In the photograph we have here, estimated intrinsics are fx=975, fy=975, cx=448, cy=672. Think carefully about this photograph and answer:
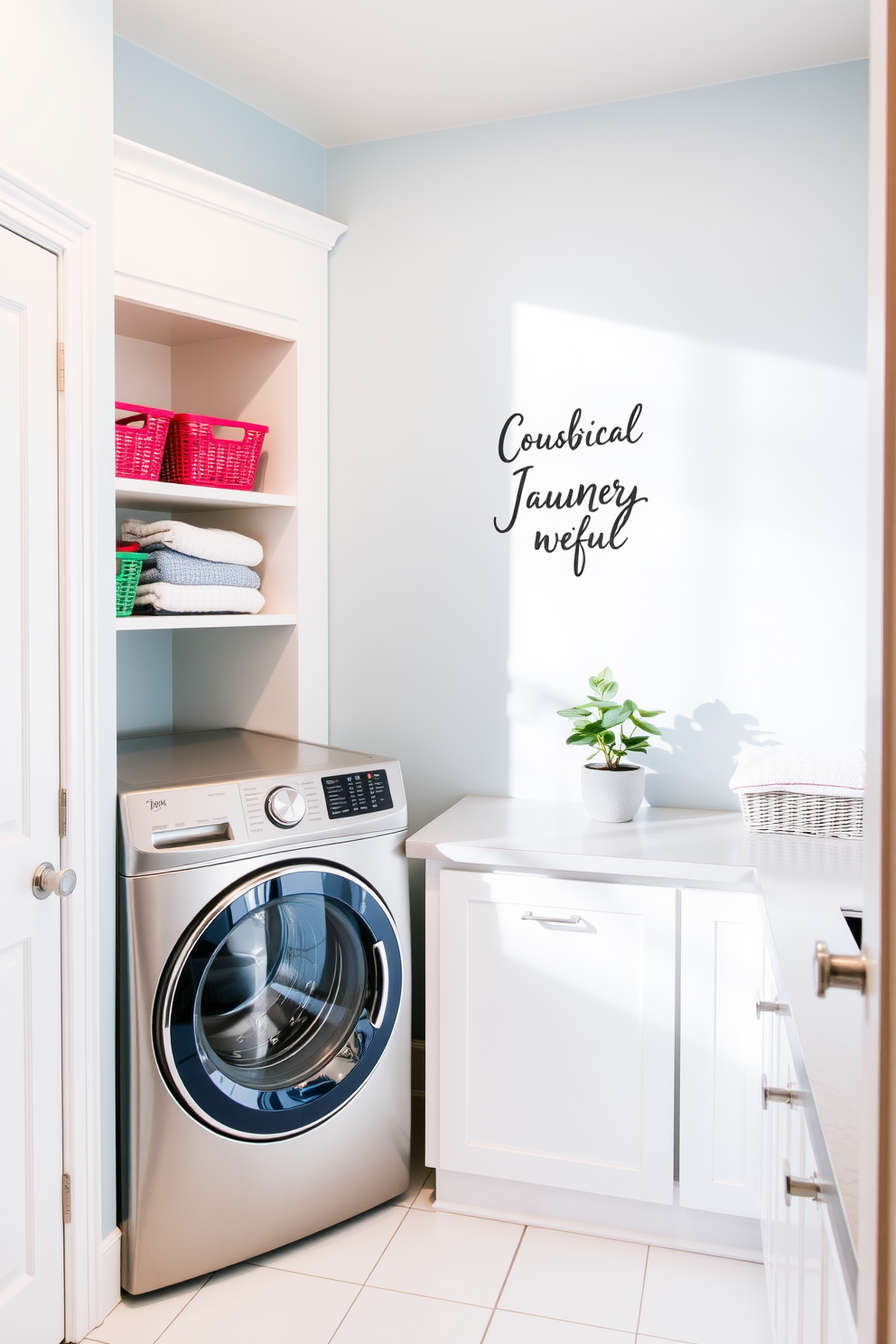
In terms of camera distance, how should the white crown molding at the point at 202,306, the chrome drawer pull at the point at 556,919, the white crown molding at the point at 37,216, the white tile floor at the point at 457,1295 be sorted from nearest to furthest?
the white crown molding at the point at 37,216 → the white tile floor at the point at 457,1295 → the chrome drawer pull at the point at 556,919 → the white crown molding at the point at 202,306

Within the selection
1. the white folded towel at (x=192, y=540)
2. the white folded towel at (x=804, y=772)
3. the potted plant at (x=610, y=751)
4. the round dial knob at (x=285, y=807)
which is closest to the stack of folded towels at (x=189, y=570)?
the white folded towel at (x=192, y=540)

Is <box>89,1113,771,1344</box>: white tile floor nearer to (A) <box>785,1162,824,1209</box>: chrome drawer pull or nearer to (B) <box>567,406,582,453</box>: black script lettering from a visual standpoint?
(A) <box>785,1162,824,1209</box>: chrome drawer pull

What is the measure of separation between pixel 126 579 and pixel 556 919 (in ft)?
3.99

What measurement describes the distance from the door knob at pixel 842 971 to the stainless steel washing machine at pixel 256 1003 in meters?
1.45

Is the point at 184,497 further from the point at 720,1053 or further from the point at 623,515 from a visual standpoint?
the point at 720,1053

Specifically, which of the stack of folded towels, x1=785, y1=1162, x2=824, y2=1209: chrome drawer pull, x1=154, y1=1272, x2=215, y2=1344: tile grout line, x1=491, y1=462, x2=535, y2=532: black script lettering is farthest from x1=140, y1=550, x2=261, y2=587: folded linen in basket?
x1=785, y1=1162, x2=824, y2=1209: chrome drawer pull

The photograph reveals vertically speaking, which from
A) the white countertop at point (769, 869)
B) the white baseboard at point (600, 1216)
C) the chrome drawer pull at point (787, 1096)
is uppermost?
the white countertop at point (769, 869)

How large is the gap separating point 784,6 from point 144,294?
4.90 feet

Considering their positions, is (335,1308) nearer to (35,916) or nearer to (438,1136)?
(438,1136)

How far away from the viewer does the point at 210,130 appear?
2.43 metres

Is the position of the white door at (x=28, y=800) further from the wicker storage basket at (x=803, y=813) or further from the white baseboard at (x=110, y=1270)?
the wicker storage basket at (x=803, y=813)

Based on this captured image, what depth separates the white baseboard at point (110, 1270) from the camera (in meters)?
1.87

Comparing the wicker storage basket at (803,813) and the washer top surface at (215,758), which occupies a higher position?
the washer top surface at (215,758)

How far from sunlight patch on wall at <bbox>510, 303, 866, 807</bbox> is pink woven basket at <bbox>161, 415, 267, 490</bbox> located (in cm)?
68
